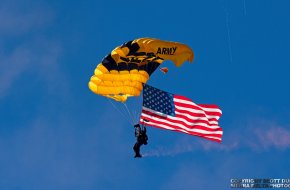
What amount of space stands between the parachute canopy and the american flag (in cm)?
111

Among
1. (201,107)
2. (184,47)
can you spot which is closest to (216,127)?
(201,107)

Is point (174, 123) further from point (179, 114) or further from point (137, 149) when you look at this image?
point (137, 149)

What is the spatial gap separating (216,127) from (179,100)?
3.11 meters

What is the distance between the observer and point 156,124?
6762 cm

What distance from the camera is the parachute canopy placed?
65375mm

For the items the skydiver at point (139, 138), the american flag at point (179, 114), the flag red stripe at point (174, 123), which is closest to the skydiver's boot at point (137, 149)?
the skydiver at point (139, 138)

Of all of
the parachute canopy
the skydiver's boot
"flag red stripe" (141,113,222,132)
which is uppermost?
the parachute canopy

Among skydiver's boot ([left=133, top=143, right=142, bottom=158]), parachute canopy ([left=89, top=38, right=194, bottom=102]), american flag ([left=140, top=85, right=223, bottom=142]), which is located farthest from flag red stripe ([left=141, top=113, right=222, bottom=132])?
skydiver's boot ([left=133, top=143, right=142, bottom=158])

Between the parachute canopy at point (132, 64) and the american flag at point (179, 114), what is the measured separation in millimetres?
1109

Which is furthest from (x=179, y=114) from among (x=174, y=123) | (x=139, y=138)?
(x=139, y=138)

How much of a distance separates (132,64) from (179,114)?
454 centimetres

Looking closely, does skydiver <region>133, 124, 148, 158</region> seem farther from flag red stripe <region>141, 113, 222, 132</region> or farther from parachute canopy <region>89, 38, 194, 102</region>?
parachute canopy <region>89, 38, 194, 102</region>

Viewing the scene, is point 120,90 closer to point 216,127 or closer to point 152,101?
point 152,101

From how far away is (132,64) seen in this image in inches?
2660
